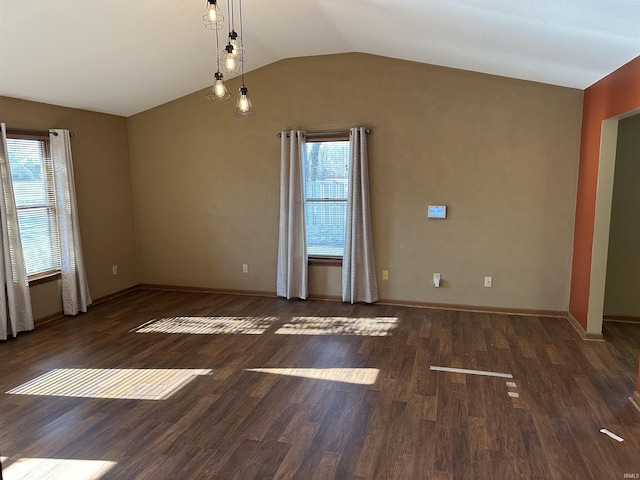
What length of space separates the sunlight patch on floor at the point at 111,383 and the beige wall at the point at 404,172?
2.33 meters

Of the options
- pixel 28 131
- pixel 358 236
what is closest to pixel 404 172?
pixel 358 236

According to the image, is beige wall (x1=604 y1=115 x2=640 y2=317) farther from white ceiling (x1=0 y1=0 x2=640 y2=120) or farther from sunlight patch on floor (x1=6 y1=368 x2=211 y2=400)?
sunlight patch on floor (x1=6 y1=368 x2=211 y2=400)

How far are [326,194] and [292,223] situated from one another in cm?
54

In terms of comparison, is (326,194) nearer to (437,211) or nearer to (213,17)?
(437,211)

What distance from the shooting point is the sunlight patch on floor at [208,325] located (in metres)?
4.35

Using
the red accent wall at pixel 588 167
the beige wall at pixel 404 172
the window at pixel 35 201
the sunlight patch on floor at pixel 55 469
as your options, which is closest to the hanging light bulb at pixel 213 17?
the beige wall at pixel 404 172

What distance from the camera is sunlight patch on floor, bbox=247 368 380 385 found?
329 cm

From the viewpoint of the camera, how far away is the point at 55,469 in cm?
230

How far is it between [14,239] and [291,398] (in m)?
3.21

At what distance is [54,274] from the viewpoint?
472 centimetres

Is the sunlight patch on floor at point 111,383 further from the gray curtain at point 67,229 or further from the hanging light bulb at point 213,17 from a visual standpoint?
the hanging light bulb at point 213,17

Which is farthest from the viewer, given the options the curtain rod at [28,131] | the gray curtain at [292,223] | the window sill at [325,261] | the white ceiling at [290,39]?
the window sill at [325,261]

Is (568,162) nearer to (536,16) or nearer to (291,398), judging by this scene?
(536,16)

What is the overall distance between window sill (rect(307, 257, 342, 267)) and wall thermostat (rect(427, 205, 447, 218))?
122 centimetres
